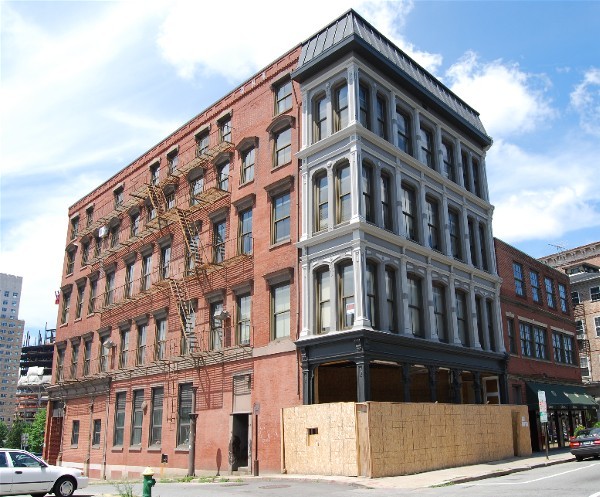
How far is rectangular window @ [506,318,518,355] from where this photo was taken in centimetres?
3350

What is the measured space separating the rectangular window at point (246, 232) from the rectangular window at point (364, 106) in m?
7.12

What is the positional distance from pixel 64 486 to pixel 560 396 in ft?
97.1

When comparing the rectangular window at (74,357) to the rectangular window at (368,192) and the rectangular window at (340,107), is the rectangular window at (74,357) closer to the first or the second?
the rectangular window at (368,192)

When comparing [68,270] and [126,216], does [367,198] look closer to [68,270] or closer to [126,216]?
[126,216]

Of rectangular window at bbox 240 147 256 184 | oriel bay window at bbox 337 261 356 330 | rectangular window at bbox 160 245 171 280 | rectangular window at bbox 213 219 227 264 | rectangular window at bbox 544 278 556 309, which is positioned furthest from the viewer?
rectangular window at bbox 544 278 556 309

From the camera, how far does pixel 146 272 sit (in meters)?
35.4

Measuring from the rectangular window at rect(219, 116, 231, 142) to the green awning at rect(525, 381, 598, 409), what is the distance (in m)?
21.7

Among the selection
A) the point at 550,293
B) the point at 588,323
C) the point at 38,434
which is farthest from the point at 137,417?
the point at 38,434

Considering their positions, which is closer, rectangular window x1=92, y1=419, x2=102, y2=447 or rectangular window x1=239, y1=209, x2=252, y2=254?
rectangular window x1=239, y1=209, x2=252, y2=254

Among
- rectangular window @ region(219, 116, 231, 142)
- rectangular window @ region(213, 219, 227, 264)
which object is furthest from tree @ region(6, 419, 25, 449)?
rectangular window @ region(219, 116, 231, 142)

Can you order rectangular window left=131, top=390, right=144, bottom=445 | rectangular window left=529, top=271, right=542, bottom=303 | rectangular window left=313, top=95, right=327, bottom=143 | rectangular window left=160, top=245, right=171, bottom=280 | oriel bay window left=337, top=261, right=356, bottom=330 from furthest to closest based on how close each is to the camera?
1. rectangular window left=529, top=271, right=542, bottom=303
2. rectangular window left=160, top=245, right=171, bottom=280
3. rectangular window left=131, top=390, right=144, bottom=445
4. rectangular window left=313, top=95, right=327, bottom=143
5. oriel bay window left=337, top=261, right=356, bottom=330

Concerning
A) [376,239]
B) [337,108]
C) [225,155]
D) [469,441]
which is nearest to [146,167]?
[225,155]

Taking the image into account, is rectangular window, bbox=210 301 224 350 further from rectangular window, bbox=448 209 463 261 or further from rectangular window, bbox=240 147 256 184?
rectangular window, bbox=448 209 463 261

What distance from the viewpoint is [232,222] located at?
95.2 feet
